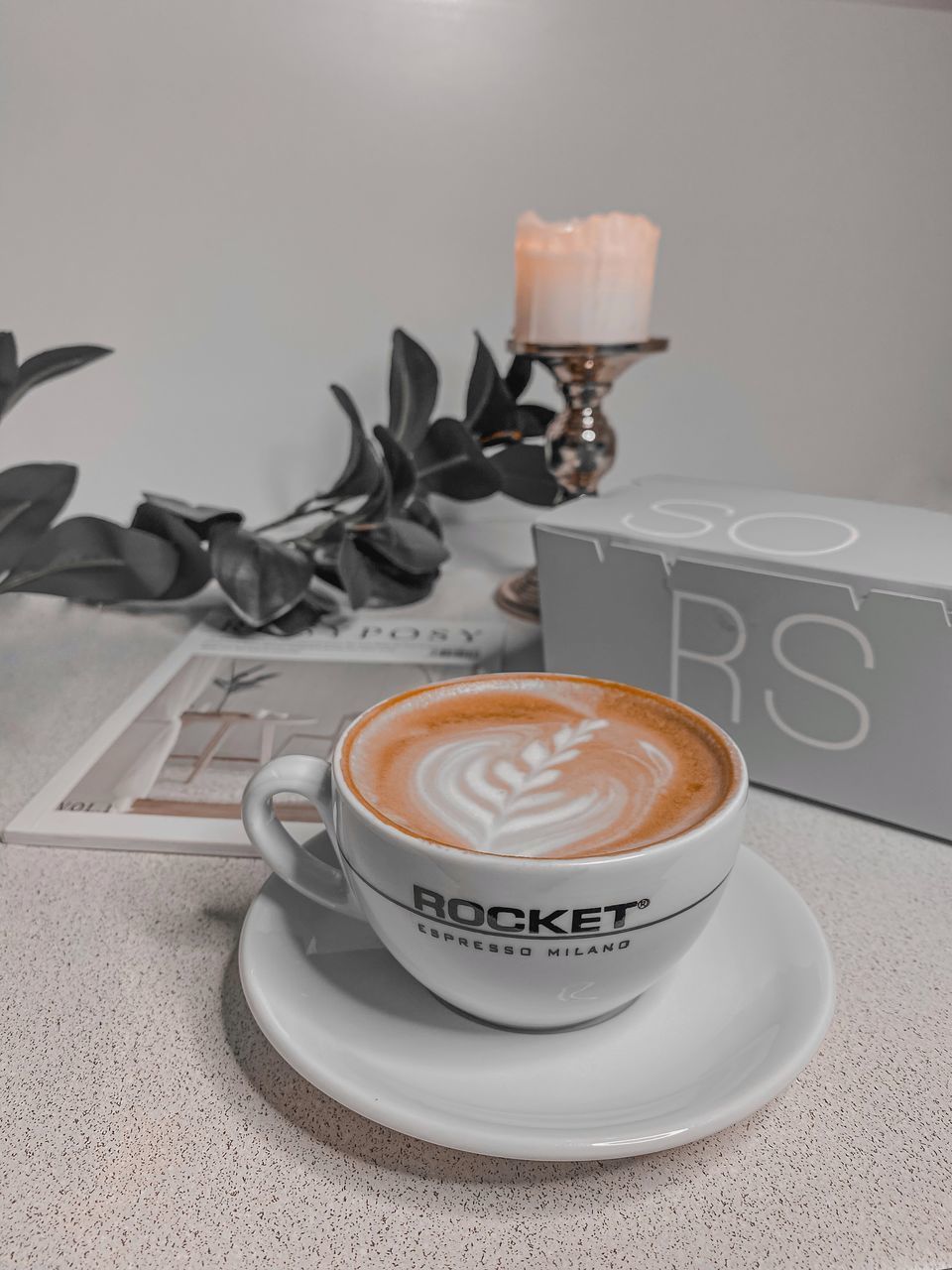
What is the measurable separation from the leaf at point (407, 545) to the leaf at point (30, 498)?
0.22 meters

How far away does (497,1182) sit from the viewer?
0.29 m

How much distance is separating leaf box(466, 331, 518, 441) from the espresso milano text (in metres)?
0.56

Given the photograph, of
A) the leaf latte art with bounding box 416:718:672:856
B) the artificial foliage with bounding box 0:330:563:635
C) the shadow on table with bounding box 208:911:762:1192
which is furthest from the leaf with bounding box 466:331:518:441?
the shadow on table with bounding box 208:911:762:1192

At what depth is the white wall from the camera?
0.85m

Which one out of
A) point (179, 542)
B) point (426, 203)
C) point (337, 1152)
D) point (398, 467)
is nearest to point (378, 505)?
point (398, 467)

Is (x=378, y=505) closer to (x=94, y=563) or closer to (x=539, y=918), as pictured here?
(x=94, y=563)

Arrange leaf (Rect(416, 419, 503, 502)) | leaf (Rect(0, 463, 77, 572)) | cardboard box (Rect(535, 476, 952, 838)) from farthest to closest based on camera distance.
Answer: leaf (Rect(416, 419, 503, 502))
leaf (Rect(0, 463, 77, 572))
cardboard box (Rect(535, 476, 952, 838))

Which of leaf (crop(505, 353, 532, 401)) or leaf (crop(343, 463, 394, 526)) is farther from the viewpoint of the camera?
leaf (crop(505, 353, 532, 401))

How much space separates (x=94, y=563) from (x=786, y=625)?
41cm

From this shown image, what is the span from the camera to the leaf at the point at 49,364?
0.50 m

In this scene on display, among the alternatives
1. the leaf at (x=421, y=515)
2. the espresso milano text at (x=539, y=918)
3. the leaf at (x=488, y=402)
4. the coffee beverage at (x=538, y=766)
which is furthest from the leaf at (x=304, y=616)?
the espresso milano text at (x=539, y=918)

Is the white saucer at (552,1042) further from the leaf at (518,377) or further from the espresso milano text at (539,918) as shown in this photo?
the leaf at (518,377)

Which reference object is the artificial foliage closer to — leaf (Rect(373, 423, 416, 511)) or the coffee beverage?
leaf (Rect(373, 423, 416, 511))

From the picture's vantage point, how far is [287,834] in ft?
1.20
